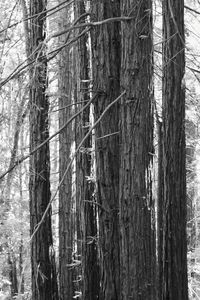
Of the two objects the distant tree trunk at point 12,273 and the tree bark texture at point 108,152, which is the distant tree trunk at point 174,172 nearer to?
the tree bark texture at point 108,152

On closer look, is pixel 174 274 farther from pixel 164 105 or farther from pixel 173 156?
pixel 164 105

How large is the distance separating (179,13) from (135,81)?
2.74 meters

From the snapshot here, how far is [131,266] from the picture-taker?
488 centimetres

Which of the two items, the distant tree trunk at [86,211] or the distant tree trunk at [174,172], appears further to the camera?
the distant tree trunk at [86,211]

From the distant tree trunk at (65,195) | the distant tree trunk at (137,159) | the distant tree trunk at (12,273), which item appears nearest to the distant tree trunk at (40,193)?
the distant tree trunk at (65,195)

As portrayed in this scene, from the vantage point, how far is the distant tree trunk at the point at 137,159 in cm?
485

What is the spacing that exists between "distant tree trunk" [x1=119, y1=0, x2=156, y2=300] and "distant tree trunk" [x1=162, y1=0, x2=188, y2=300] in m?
2.72

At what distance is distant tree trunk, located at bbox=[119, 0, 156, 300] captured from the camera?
4852mm

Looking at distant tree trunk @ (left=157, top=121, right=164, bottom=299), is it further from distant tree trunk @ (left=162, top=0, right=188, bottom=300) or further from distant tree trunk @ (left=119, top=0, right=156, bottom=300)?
distant tree trunk @ (left=119, top=0, right=156, bottom=300)

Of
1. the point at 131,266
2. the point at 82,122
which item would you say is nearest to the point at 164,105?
the point at 82,122

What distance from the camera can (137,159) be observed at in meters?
4.85

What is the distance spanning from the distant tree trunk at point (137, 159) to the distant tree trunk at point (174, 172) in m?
2.72

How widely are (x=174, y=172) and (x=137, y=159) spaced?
117 inches

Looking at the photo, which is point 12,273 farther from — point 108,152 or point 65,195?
point 108,152
